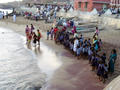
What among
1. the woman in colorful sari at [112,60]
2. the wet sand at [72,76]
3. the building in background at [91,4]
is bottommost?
the wet sand at [72,76]

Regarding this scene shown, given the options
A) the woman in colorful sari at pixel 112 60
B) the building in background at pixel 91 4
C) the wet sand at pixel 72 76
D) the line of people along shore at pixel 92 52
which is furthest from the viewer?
the building in background at pixel 91 4

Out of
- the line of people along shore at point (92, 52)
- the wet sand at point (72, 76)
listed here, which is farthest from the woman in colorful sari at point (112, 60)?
the wet sand at point (72, 76)

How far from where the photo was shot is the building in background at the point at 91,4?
3187 cm

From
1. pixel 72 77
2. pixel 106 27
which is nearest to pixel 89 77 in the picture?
pixel 72 77

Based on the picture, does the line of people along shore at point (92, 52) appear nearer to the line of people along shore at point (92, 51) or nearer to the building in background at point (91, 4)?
the line of people along shore at point (92, 51)

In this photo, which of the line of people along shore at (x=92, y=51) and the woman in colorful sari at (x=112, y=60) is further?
the woman in colorful sari at (x=112, y=60)

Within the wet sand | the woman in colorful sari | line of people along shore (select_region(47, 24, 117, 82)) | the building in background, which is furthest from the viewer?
the building in background

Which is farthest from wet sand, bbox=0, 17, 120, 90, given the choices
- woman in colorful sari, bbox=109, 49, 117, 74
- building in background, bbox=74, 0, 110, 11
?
building in background, bbox=74, 0, 110, 11

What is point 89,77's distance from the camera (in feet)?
33.2

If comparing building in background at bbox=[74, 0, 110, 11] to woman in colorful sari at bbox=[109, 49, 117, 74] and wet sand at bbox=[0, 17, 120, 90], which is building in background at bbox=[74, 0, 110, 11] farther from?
woman in colorful sari at bbox=[109, 49, 117, 74]

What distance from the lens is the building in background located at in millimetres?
31866

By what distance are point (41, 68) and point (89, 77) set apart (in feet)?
10.4

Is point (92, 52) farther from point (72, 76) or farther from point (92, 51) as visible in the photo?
point (72, 76)

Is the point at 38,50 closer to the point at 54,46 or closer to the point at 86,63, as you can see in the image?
the point at 54,46
